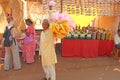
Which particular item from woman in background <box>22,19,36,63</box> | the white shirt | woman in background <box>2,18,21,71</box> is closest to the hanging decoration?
woman in background <box>2,18,21,71</box>

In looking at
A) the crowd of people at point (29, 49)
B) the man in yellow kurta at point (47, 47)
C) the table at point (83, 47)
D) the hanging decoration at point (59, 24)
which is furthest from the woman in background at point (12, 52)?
the table at point (83, 47)

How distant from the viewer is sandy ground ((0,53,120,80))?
8.38m

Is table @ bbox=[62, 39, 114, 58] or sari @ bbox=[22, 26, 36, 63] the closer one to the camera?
sari @ bbox=[22, 26, 36, 63]

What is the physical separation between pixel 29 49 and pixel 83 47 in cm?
201

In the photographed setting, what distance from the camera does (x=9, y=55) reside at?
8.91 meters

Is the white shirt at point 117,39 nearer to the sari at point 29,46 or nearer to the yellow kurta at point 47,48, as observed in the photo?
the sari at point 29,46

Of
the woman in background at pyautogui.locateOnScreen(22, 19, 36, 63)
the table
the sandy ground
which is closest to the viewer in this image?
the sandy ground

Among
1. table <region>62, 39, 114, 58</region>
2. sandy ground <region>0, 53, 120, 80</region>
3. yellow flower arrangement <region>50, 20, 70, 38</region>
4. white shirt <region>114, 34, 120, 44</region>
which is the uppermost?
yellow flower arrangement <region>50, 20, 70, 38</region>

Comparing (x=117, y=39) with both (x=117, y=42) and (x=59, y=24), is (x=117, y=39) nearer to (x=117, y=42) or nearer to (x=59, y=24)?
(x=117, y=42)

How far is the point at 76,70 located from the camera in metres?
9.14

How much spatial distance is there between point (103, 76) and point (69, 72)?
1.04 metres

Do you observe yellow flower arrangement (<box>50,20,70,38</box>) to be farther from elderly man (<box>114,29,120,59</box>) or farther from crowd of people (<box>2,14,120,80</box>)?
elderly man (<box>114,29,120,59</box>)

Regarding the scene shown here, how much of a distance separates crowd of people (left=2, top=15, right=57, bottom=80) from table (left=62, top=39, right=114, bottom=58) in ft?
4.19

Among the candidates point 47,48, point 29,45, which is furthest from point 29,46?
point 47,48
